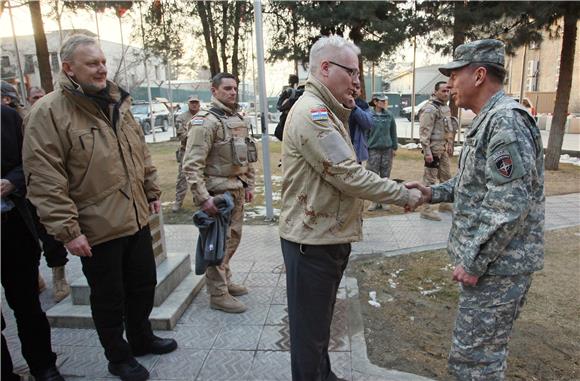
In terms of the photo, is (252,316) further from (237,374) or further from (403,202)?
(403,202)

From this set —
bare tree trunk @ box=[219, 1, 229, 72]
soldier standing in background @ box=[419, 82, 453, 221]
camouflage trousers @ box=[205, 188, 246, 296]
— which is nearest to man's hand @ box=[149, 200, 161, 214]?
camouflage trousers @ box=[205, 188, 246, 296]

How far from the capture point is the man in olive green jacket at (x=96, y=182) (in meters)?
2.38

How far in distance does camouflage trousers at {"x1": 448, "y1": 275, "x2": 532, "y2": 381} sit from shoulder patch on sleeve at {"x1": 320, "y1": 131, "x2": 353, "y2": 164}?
36.8 inches

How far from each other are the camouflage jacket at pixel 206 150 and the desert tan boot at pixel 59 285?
5.34ft

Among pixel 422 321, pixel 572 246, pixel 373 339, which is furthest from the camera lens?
pixel 572 246

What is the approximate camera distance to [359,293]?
4117 millimetres

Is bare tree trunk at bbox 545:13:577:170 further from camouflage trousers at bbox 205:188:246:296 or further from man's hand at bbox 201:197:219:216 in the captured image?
man's hand at bbox 201:197:219:216

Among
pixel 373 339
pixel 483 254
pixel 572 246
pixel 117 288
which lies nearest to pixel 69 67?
pixel 117 288

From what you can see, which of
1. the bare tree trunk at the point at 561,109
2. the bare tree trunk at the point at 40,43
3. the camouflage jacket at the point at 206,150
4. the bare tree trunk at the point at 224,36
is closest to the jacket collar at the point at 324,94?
the camouflage jacket at the point at 206,150

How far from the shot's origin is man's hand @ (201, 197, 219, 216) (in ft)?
11.4

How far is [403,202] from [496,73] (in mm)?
793

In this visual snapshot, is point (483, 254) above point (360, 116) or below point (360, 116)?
below

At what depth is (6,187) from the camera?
2510mm

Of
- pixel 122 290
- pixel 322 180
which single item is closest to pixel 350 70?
pixel 322 180
